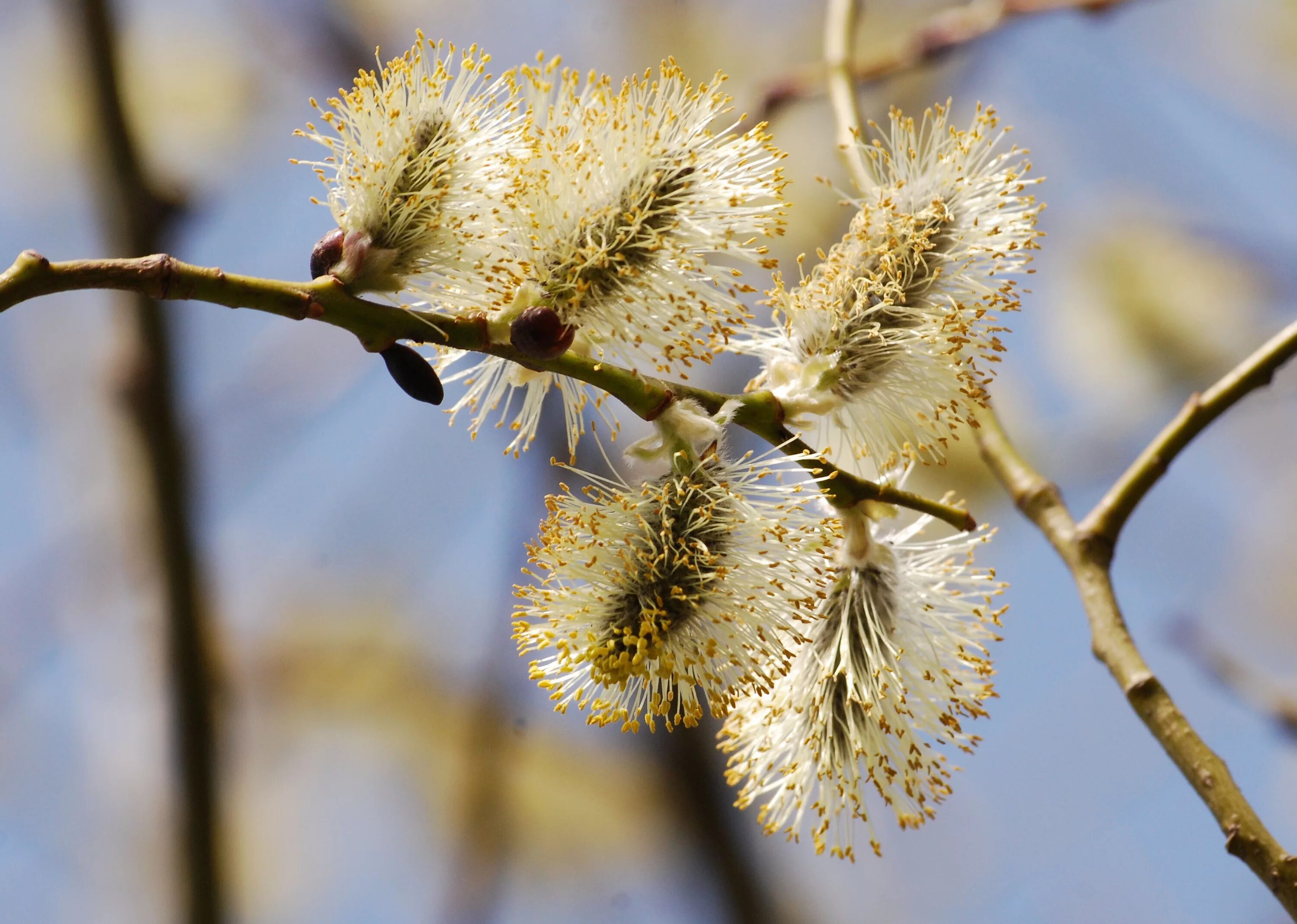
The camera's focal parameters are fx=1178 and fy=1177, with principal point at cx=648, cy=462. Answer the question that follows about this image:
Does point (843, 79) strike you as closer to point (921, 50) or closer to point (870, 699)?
point (921, 50)

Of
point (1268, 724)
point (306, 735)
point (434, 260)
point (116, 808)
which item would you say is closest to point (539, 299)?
point (434, 260)

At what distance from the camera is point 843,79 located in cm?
171

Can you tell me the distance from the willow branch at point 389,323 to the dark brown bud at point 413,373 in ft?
0.04

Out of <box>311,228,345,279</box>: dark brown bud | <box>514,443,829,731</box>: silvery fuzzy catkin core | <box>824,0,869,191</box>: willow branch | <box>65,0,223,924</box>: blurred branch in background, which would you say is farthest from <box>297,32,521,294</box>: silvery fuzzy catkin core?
<box>65,0,223,924</box>: blurred branch in background

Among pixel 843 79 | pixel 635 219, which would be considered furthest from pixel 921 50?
pixel 635 219

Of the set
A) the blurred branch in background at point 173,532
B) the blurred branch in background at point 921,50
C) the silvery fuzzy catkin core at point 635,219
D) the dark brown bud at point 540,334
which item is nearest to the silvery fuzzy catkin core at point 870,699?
the silvery fuzzy catkin core at point 635,219

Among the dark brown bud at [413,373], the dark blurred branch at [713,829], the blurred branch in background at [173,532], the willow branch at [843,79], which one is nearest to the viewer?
the dark brown bud at [413,373]

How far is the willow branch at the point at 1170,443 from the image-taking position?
1.29 m

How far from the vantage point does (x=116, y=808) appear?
2.47m

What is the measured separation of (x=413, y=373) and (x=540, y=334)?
0.11 meters

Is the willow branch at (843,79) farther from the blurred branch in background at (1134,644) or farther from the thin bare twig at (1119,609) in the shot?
the blurred branch in background at (1134,644)

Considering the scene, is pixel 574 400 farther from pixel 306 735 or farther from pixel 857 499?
pixel 306 735

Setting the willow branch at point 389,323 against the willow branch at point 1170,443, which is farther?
the willow branch at point 1170,443

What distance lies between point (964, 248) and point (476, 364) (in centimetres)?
52
